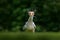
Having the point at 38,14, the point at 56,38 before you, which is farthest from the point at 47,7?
the point at 56,38

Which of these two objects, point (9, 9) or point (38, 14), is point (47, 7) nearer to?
point (38, 14)

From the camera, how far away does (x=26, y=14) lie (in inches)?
397

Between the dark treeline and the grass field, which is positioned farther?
the dark treeline

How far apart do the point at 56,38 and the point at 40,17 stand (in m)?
5.18

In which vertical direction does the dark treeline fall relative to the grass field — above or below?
above

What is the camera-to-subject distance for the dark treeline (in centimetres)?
1003

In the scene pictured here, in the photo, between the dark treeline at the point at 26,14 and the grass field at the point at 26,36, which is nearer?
the grass field at the point at 26,36

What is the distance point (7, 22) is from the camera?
10.4 meters

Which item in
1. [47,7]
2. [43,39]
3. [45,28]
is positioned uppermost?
[47,7]

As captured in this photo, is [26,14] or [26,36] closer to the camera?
[26,36]

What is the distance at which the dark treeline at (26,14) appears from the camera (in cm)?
1003

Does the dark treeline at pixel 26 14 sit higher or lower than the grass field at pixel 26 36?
higher

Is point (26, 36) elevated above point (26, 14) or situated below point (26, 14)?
below

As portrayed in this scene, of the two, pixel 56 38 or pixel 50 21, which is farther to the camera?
pixel 50 21
